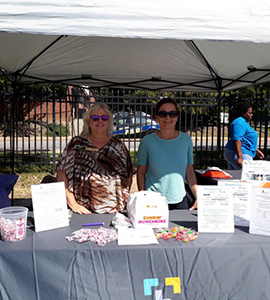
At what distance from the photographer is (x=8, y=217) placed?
1.58 metres

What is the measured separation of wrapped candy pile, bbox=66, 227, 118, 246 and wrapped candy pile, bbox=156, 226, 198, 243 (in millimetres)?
247

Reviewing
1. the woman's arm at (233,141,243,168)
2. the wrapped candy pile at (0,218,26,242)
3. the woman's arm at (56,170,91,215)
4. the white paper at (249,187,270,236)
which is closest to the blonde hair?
the woman's arm at (56,170,91,215)

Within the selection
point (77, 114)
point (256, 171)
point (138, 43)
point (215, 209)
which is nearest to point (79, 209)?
point (215, 209)

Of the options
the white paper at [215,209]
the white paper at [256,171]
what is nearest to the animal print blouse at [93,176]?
the white paper at [215,209]

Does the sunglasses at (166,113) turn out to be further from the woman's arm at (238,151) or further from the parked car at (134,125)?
the parked car at (134,125)

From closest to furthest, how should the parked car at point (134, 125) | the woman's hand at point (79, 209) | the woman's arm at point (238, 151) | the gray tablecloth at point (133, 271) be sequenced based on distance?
the gray tablecloth at point (133, 271) → the woman's hand at point (79, 209) → the woman's arm at point (238, 151) → the parked car at point (134, 125)

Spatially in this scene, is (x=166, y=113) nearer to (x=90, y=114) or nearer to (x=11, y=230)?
(x=90, y=114)

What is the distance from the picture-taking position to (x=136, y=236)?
1633mm

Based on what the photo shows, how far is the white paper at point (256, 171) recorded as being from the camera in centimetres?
225

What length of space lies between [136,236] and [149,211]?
6.3 inches

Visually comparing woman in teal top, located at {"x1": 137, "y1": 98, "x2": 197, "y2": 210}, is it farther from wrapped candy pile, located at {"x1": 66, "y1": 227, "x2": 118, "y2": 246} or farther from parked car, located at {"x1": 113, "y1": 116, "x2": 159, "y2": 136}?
parked car, located at {"x1": 113, "y1": 116, "x2": 159, "y2": 136}

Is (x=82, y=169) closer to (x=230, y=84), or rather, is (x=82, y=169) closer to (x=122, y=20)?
(x=122, y=20)

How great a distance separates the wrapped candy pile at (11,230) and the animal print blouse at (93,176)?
0.66m

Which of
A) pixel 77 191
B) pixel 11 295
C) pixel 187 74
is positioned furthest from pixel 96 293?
pixel 187 74
